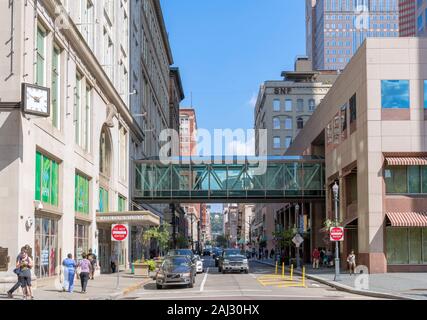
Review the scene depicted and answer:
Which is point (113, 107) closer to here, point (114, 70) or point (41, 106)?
point (114, 70)

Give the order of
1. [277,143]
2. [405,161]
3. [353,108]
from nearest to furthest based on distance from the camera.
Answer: [405,161] → [353,108] → [277,143]

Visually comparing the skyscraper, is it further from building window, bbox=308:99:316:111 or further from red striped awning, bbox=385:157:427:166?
red striped awning, bbox=385:157:427:166

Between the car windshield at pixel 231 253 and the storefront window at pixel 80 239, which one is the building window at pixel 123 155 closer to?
the car windshield at pixel 231 253

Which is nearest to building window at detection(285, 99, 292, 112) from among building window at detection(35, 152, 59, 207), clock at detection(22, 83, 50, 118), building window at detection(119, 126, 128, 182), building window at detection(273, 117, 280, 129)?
building window at detection(273, 117, 280, 129)

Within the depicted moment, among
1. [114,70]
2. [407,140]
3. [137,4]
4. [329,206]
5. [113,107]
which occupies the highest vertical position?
[137,4]

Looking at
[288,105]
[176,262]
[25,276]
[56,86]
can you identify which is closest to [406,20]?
[288,105]

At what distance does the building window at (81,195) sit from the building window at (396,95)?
20.5m

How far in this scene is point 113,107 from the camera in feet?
150

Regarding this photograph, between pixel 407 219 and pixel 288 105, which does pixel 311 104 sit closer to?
pixel 288 105

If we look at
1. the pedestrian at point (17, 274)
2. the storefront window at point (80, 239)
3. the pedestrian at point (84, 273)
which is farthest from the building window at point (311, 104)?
the pedestrian at point (17, 274)

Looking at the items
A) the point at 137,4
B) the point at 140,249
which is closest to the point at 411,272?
the point at 140,249

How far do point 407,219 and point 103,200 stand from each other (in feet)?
70.8

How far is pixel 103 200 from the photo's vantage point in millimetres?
44875
